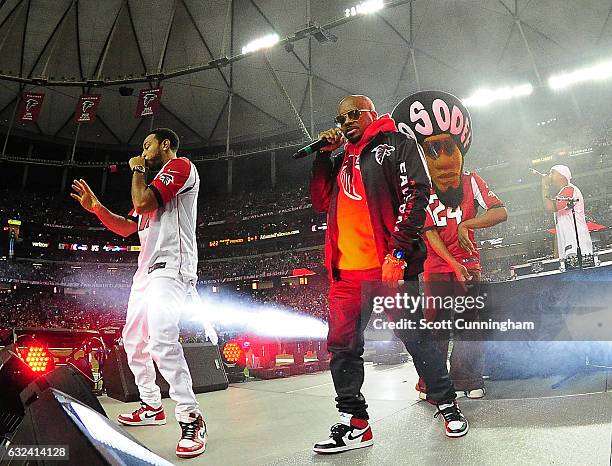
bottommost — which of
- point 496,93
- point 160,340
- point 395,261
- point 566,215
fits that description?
point 160,340

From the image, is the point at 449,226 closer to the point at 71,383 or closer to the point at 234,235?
the point at 71,383

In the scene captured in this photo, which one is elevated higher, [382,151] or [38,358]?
[382,151]

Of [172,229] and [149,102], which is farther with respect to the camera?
[149,102]

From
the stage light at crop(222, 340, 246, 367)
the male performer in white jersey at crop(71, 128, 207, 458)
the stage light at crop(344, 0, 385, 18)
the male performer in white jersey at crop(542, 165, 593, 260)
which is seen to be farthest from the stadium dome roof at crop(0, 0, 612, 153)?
Result: the male performer in white jersey at crop(71, 128, 207, 458)

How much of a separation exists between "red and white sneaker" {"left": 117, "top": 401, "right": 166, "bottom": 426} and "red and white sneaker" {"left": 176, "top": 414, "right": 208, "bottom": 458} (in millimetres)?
745

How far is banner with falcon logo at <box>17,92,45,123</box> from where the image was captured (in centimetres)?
1761

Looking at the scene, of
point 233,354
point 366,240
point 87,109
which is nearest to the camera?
point 366,240

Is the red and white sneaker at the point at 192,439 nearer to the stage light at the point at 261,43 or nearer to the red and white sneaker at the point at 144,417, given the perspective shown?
the red and white sneaker at the point at 144,417

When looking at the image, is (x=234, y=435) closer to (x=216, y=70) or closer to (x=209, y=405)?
(x=209, y=405)

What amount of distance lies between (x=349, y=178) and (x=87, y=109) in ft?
59.7

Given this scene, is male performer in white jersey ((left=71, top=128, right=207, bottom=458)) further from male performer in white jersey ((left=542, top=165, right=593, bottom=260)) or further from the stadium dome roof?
the stadium dome roof

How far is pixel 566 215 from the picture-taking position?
5.70 metres

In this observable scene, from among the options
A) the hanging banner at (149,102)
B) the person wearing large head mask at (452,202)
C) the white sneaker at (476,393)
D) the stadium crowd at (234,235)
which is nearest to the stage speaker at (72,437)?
the person wearing large head mask at (452,202)

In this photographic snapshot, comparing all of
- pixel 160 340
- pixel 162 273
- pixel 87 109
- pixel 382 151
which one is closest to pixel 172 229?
pixel 162 273
